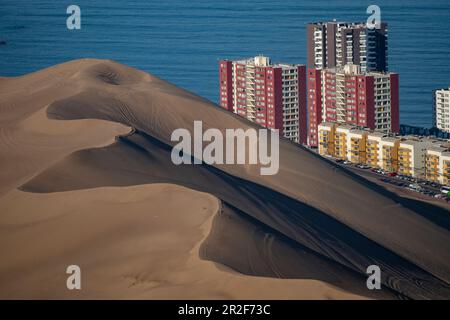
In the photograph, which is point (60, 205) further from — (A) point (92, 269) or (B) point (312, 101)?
(B) point (312, 101)

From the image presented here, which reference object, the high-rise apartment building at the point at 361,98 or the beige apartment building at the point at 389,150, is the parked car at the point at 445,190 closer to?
the beige apartment building at the point at 389,150

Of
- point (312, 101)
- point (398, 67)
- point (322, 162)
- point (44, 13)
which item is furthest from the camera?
point (44, 13)

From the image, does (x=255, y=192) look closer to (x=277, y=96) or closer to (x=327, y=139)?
(x=327, y=139)

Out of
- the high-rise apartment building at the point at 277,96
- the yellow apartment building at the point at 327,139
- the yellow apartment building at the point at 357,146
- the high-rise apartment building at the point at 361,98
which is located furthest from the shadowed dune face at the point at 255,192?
the high-rise apartment building at the point at 361,98

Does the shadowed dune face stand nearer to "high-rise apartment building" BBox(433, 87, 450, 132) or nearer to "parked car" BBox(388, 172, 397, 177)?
"parked car" BBox(388, 172, 397, 177)

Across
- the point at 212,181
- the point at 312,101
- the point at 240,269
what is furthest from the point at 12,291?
the point at 312,101

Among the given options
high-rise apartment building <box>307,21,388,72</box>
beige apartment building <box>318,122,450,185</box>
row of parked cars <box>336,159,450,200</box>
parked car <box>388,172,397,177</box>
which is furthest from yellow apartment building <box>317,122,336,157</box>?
high-rise apartment building <box>307,21,388,72</box>
